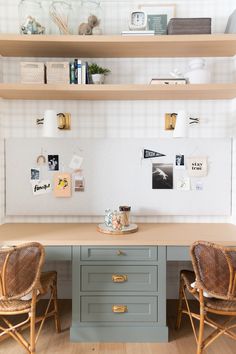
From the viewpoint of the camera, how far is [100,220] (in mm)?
2785

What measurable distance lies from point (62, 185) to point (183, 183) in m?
1.00

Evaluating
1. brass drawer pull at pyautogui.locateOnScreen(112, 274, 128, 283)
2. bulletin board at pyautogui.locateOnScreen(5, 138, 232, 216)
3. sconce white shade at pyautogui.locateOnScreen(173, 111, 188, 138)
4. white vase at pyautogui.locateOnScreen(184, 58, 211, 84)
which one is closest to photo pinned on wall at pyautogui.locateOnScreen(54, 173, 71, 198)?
bulletin board at pyautogui.locateOnScreen(5, 138, 232, 216)

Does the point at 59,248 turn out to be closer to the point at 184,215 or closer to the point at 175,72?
the point at 184,215

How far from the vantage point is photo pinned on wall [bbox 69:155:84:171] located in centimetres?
274

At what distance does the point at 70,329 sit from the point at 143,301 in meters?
0.54

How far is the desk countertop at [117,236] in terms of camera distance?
2.16 metres

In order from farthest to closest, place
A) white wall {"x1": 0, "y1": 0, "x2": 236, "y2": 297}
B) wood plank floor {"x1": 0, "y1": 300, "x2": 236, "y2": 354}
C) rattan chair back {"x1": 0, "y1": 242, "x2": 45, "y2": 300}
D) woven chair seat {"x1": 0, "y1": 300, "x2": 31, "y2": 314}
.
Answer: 1. white wall {"x1": 0, "y1": 0, "x2": 236, "y2": 297}
2. wood plank floor {"x1": 0, "y1": 300, "x2": 236, "y2": 354}
3. woven chair seat {"x1": 0, "y1": 300, "x2": 31, "y2": 314}
4. rattan chair back {"x1": 0, "y1": 242, "x2": 45, "y2": 300}

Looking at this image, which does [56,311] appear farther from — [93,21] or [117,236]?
[93,21]

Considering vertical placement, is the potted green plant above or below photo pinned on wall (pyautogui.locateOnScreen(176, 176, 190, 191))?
above

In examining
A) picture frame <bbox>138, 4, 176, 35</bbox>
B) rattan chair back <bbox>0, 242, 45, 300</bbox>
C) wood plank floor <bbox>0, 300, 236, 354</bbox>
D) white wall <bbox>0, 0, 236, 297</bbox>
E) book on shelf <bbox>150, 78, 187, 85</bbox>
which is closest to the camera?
rattan chair back <bbox>0, 242, 45, 300</bbox>

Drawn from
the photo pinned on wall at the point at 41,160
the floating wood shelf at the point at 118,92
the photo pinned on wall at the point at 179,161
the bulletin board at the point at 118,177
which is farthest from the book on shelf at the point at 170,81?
the photo pinned on wall at the point at 41,160

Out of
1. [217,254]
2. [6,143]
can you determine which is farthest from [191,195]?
[6,143]

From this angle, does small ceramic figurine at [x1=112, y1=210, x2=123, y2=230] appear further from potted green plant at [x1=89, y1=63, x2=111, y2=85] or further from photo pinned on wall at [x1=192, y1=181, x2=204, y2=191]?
potted green plant at [x1=89, y1=63, x2=111, y2=85]

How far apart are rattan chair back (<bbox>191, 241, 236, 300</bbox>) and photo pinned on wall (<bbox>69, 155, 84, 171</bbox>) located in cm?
125
